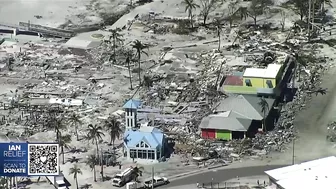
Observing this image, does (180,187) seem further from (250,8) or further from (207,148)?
(250,8)

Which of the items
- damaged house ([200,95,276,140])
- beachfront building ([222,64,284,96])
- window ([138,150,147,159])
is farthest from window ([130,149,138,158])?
beachfront building ([222,64,284,96])

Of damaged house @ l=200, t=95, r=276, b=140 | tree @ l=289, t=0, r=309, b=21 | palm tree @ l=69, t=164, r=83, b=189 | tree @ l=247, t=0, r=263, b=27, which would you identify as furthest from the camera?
tree @ l=247, t=0, r=263, b=27

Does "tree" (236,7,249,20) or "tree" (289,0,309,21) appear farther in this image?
"tree" (236,7,249,20)

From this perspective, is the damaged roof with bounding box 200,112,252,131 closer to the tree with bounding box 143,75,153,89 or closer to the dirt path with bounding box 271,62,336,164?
the dirt path with bounding box 271,62,336,164

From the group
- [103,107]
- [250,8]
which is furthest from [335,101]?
[250,8]

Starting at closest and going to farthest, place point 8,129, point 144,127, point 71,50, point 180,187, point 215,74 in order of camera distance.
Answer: point 180,187
point 144,127
point 8,129
point 215,74
point 71,50

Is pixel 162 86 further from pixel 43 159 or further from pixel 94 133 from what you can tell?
pixel 43 159

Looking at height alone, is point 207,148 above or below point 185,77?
below
